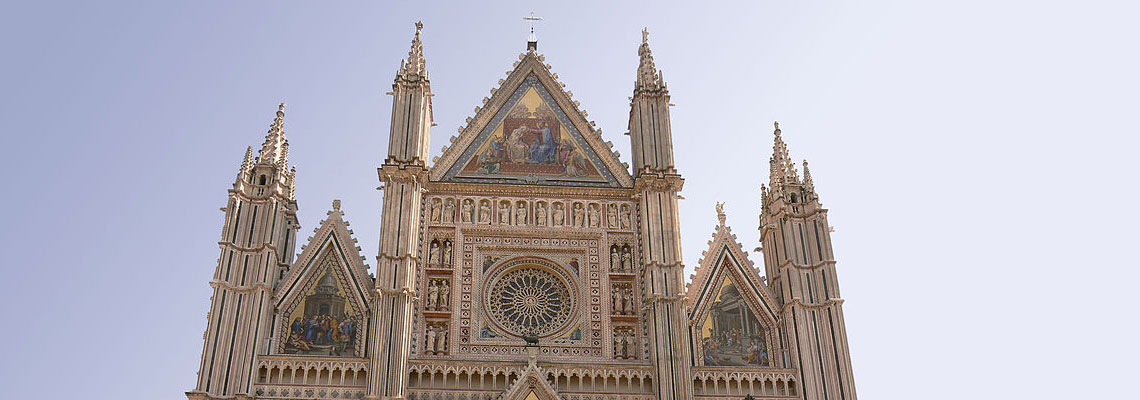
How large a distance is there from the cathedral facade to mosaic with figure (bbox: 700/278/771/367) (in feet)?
0.12

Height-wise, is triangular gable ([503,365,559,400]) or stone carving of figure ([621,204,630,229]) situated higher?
stone carving of figure ([621,204,630,229])

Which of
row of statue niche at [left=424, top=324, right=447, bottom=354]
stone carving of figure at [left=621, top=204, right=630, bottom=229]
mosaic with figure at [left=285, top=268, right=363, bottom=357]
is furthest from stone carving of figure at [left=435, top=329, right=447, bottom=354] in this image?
stone carving of figure at [left=621, top=204, right=630, bottom=229]

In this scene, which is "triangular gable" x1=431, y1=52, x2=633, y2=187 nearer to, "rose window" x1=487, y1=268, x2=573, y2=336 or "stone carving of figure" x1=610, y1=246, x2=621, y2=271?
"stone carving of figure" x1=610, y1=246, x2=621, y2=271

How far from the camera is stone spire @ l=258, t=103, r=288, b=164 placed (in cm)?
2455

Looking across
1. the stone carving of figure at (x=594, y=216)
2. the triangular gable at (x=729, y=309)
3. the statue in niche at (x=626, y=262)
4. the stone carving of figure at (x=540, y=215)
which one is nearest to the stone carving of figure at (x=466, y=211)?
the stone carving of figure at (x=540, y=215)

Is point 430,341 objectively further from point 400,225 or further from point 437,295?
point 400,225

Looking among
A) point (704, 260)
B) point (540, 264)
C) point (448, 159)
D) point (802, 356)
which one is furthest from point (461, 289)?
point (802, 356)

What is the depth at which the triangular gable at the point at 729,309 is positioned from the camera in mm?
22984

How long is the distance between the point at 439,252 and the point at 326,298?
264 cm

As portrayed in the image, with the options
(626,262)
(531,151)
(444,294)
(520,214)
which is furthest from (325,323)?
(626,262)

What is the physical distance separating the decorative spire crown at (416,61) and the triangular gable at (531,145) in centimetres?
183

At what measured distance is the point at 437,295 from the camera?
23.3m

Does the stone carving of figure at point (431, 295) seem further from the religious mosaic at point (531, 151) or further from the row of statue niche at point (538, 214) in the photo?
the religious mosaic at point (531, 151)

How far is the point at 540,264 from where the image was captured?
24.2 metres
